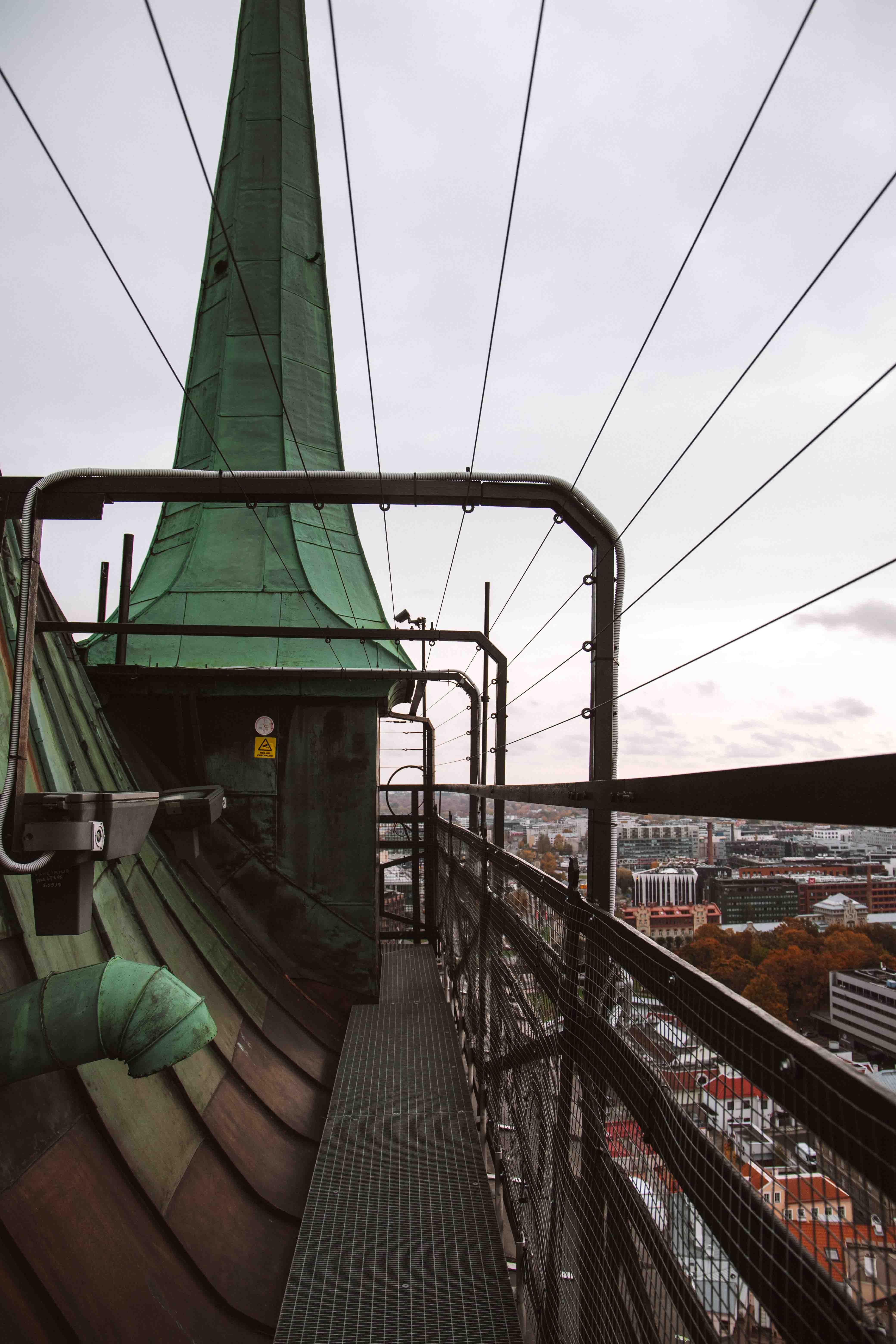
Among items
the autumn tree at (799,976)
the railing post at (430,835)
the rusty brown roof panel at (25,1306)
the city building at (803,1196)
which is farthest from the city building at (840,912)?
the railing post at (430,835)

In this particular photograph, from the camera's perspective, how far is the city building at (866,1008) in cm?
93

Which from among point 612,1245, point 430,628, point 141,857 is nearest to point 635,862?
point 612,1245

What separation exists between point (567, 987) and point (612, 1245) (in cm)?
61

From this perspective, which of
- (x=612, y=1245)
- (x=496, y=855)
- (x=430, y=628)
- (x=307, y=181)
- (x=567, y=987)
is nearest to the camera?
(x=612, y=1245)

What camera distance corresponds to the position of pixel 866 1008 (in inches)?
39.7

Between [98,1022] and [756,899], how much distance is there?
2.24 m

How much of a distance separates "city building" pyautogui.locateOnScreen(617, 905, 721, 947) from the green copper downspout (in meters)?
1.66

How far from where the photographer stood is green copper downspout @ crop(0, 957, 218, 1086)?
2766 mm

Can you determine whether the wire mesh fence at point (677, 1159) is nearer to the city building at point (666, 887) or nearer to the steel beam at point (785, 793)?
the steel beam at point (785, 793)

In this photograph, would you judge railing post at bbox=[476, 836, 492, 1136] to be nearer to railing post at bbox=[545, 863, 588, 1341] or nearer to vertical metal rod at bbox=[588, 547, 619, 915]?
→ vertical metal rod at bbox=[588, 547, 619, 915]

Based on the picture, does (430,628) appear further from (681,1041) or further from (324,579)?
(681,1041)

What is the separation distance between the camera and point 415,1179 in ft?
13.1

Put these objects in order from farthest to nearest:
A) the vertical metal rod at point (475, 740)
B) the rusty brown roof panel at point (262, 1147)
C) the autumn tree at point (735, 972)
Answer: the vertical metal rod at point (475, 740)
the rusty brown roof panel at point (262, 1147)
the autumn tree at point (735, 972)

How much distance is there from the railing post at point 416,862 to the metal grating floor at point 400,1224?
4.58 metres
